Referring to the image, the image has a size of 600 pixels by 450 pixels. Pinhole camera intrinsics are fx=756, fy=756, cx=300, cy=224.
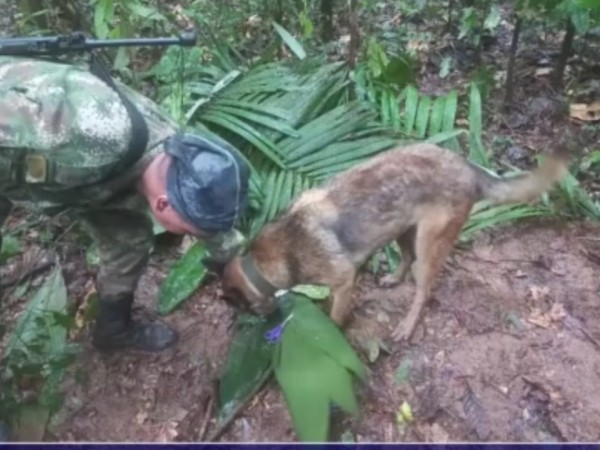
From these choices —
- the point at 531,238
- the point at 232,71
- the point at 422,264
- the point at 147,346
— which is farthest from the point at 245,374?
the point at 232,71

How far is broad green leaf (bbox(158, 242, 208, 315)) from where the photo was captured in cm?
432

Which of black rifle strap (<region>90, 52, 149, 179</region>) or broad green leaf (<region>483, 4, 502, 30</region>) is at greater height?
black rifle strap (<region>90, 52, 149, 179</region>)

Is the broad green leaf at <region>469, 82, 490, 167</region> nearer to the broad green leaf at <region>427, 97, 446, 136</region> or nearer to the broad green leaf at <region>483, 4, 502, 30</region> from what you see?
the broad green leaf at <region>427, 97, 446, 136</region>

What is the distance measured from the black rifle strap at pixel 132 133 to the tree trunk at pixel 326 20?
4206 mm

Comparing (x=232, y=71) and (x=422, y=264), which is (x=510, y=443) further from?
(x=232, y=71)

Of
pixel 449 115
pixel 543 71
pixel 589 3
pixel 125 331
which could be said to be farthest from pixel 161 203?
pixel 543 71

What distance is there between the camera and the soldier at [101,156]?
2.76 meters

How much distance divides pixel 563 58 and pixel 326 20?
85.6 inches

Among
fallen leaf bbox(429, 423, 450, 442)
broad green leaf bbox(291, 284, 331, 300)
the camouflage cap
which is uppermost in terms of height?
the camouflage cap

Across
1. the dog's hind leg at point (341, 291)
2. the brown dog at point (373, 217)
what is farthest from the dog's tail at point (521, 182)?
the dog's hind leg at point (341, 291)

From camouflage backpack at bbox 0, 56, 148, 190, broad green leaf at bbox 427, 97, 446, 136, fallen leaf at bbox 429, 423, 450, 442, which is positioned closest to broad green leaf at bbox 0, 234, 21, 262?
camouflage backpack at bbox 0, 56, 148, 190

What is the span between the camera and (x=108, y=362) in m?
4.06

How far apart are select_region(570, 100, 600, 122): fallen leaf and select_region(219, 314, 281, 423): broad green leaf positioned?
327cm

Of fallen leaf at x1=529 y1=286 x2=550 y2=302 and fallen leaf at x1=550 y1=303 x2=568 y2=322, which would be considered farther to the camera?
fallen leaf at x1=529 y1=286 x2=550 y2=302
